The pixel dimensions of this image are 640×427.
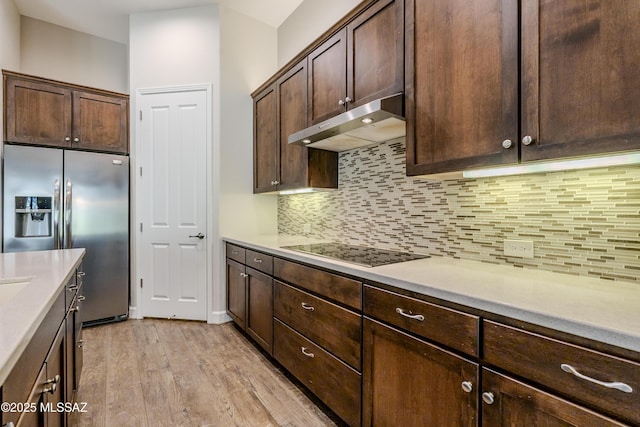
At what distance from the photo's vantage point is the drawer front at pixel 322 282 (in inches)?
58.9

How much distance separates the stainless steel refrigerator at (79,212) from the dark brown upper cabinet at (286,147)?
4.88 feet

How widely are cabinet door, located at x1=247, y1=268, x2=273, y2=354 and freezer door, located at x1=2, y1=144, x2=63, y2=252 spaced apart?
1.95 meters

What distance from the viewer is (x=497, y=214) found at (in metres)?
1.53

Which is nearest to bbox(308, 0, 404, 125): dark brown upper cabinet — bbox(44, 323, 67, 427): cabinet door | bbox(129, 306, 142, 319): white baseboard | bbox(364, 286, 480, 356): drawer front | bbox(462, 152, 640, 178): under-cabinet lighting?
bbox(462, 152, 640, 178): under-cabinet lighting

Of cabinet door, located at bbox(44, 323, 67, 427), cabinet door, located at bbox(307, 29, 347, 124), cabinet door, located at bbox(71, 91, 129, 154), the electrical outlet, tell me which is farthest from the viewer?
cabinet door, located at bbox(71, 91, 129, 154)

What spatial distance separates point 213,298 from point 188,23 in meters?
2.88

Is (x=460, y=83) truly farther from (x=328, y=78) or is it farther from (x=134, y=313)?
(x=134, y=313)

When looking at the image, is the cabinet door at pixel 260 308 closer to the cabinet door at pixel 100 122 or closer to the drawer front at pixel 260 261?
the drawer front at pixel 260 261

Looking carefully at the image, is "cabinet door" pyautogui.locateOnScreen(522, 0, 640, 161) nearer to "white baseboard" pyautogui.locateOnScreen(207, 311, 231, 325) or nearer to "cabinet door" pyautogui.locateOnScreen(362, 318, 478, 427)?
"cabinet door" pyautogui.locateOnScreen(362, 318, 478, 427)

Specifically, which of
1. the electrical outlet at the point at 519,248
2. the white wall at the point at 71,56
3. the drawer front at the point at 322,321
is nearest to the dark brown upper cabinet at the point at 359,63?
the electrical outlet at the point at 519,248

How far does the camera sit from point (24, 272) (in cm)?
136

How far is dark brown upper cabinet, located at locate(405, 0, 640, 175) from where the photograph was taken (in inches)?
36.8

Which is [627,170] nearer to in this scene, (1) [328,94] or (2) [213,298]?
(1) [328,94]

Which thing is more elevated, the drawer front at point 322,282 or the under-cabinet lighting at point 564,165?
the under-cabinet lighting at point 564,165
